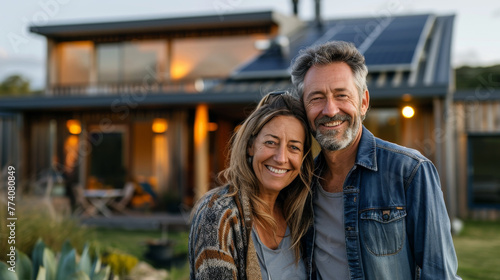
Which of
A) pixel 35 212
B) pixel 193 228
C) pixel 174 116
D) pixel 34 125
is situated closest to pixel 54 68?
pixel 34 125

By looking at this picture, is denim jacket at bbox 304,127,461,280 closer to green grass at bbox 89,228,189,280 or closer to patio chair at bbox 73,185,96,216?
green grass at bbox 89,228,189,280

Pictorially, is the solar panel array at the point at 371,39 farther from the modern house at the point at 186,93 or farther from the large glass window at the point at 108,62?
the large glass window at the point at 108,62

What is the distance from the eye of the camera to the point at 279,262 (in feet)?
8.10

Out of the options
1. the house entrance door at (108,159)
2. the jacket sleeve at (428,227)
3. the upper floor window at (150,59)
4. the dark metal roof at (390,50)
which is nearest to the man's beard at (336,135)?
the jacket sleeve at (428,227)

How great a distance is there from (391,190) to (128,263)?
3.65 m

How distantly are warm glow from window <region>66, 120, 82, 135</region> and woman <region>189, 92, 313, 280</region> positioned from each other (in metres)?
11.8

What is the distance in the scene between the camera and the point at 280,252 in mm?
2500

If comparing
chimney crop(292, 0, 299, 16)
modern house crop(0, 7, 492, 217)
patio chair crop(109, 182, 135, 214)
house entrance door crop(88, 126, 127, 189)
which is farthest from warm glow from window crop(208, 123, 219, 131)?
chimney crop(292, 0, 299, 16)

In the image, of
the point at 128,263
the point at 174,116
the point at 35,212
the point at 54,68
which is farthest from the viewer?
the point at 54,68

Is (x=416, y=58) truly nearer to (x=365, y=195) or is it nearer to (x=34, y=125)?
(x=365, y=195)

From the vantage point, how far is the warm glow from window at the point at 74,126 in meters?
Result: 13.5

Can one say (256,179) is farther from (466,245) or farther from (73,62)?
(73,62)

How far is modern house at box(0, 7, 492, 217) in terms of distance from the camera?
10.6 meters

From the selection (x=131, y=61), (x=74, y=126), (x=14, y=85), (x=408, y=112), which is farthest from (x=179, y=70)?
(x=14, y=85)
